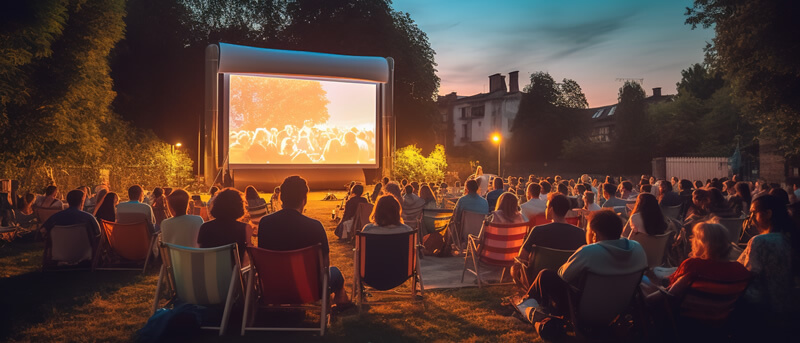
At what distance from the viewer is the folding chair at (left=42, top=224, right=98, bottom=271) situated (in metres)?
6.12

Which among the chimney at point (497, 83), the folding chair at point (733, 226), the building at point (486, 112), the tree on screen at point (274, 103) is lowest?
the folding chair at point (733, 226)

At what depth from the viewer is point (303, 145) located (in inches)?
755

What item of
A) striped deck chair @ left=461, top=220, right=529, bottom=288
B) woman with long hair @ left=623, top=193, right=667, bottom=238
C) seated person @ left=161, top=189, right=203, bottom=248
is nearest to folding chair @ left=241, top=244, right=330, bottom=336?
seated person @ left=161, top=189, right=203, bottom=248

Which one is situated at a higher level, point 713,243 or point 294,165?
point 294,165

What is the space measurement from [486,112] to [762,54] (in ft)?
99.9

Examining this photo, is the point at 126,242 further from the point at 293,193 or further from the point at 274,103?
the point at 274,103

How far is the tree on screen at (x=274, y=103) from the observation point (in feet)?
60.1

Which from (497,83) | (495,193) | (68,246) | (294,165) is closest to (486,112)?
(497,83)

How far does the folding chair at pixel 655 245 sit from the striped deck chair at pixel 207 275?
3.62 m

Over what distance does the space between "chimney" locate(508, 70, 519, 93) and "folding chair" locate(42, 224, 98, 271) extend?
129 ft

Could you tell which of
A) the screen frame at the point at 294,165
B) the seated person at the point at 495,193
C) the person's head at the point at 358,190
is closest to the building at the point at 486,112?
the screen frame at the point at 294,165

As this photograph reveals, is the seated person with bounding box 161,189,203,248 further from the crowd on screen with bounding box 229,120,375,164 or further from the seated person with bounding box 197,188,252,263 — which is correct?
the crowd on screen with bounding box 229,120,375,164

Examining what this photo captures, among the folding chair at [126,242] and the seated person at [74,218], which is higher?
the seated person at [74,218]

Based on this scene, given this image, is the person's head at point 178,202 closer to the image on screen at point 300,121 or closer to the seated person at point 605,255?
the seated person at point 605,255
